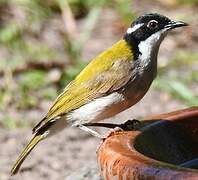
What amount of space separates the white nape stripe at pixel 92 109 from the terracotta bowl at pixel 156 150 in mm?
1060

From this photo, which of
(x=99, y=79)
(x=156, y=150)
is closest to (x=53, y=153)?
(x=99, y=79)

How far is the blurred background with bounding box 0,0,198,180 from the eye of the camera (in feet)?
24.0

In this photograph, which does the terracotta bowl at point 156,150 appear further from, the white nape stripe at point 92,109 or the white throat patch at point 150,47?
the white throat patch at point 150,47

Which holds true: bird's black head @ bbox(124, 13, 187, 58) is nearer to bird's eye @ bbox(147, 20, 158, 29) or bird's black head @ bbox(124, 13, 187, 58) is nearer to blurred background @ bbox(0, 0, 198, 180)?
bird's eye @ bbox(147, 20, 158, 29)

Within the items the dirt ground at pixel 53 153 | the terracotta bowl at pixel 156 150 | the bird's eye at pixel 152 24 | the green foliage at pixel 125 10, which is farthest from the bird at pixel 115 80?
the green foliage at pixel 125 10

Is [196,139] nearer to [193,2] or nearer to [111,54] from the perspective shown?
[111,54]

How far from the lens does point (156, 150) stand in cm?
414

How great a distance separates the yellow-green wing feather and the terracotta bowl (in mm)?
1176

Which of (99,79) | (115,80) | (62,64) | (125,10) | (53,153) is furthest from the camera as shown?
(125,10)

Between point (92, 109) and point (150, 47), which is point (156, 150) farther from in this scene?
point (150, 47)

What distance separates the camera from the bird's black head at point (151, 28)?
18.3ft

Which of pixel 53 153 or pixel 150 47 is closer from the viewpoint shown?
pixel 150 47

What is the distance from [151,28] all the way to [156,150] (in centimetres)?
165

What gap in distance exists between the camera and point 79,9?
1074 centimetres
